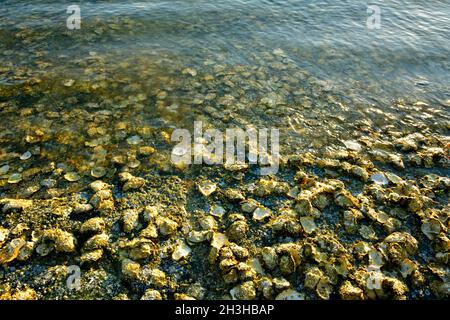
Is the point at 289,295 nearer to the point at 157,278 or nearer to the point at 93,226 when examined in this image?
the point at 157,278

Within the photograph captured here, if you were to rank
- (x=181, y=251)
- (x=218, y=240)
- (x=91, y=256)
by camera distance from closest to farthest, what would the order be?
(x=91, y=256), (x=181, y=251), (x=218, y=240)

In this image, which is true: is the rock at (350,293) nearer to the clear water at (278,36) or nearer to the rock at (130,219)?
the rock at (130,219)

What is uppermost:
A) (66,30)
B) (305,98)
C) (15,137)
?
(66,30)

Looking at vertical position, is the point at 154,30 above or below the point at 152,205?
above

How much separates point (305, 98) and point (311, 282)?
6.38m

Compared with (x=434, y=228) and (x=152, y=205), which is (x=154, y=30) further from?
(x=434, y=228)

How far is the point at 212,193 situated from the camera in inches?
261

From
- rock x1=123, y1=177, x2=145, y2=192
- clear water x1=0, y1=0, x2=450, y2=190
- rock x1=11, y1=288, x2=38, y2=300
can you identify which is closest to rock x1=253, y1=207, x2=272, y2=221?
clear water x1=0, y1=0, x2=450, y2=190

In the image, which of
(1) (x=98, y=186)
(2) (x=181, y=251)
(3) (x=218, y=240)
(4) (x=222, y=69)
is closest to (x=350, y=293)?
(3) (x=218, y=240)

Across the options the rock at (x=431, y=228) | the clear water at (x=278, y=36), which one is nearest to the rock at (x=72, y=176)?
the clear water at (x=278, y=36)

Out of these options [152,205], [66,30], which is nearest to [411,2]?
[66,30]

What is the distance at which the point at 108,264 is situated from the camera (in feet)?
17.2

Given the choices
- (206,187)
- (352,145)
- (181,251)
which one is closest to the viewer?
(181,251)
